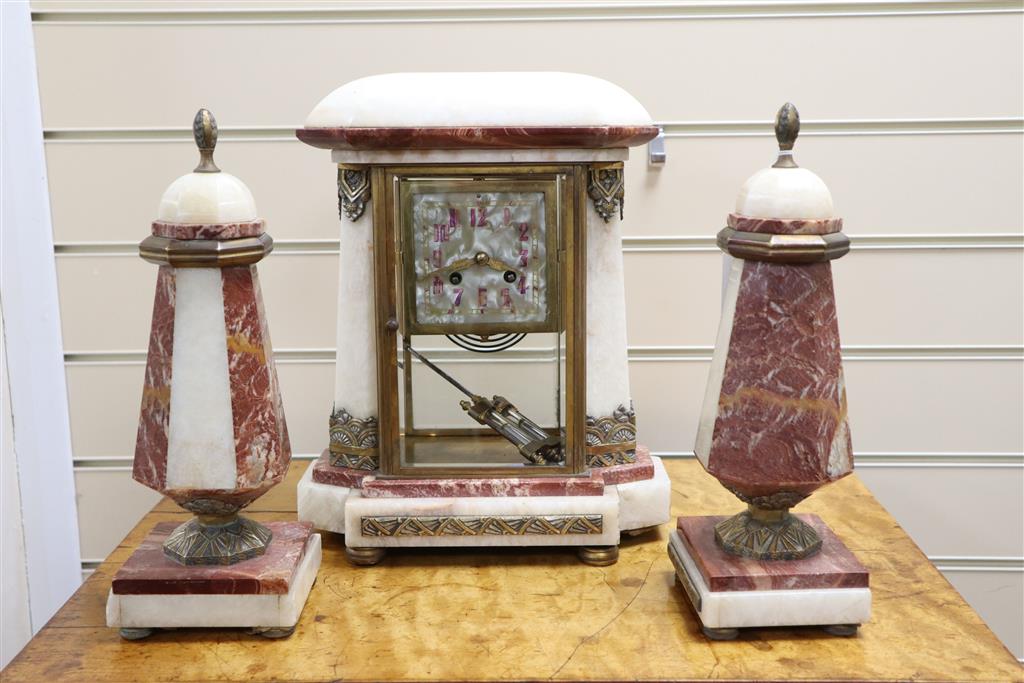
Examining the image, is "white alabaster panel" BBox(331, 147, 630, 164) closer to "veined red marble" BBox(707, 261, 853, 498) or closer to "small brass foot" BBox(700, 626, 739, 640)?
"veined red marble" BBox(707, 261, 853, 498)

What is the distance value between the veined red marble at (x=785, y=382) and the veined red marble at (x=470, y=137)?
0.72 feet

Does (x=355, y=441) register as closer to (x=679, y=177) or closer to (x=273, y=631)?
(x=273, y=631)

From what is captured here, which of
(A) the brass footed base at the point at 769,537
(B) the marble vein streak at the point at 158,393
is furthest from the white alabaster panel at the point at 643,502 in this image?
(B) the marble vein streak at the point at 158,393

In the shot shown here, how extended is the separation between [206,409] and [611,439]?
1.57 ft

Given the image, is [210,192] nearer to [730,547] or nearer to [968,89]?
[730,547]

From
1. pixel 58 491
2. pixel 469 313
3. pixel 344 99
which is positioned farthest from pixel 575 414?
pixel 58 491

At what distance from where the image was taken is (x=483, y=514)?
1131 millimetres

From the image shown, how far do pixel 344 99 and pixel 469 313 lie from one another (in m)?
0.28

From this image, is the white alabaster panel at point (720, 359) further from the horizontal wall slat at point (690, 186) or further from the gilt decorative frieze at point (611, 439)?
the horizontal wall slat at point (690, 186)

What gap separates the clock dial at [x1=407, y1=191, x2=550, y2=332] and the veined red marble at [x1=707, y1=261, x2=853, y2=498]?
0.84ft

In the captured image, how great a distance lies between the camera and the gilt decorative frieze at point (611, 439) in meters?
1.18

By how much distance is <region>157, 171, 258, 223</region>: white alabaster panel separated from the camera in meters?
0.95

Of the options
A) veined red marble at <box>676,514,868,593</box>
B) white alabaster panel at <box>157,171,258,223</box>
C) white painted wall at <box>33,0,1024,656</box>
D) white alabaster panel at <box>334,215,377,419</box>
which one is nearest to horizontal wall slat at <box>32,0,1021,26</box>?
white painted wall at <box>33,0,1024,656</box>

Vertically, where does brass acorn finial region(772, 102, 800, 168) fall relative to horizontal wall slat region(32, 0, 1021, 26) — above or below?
below
